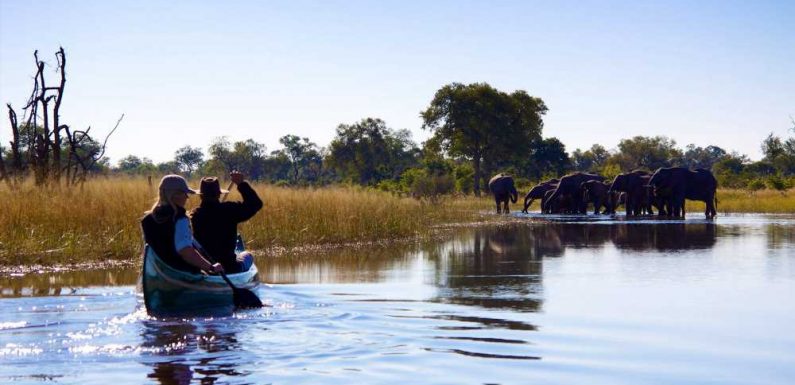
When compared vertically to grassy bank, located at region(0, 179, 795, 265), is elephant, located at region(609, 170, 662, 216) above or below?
above

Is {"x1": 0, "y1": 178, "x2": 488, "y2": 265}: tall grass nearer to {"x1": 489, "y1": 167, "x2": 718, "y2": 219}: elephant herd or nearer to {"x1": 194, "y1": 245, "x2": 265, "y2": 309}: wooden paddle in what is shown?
{"x1": 194, "y1": 245, "x2": 265, "y2": 309}: wooden paddle

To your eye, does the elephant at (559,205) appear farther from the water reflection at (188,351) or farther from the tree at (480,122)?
the water reflection at (188,351)

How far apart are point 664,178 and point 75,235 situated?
1197 inches

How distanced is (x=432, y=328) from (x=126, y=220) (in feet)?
32.5

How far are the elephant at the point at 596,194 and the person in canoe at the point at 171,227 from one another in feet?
128

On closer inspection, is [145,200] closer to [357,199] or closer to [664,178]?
[357,199]

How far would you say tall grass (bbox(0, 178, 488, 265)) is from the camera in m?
17.1

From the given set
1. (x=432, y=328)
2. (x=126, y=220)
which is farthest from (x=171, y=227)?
(x=126, y=220)

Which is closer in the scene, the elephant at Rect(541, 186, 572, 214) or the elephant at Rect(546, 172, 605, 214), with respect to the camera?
the elephant at Rect(546, 172, 605, 214)

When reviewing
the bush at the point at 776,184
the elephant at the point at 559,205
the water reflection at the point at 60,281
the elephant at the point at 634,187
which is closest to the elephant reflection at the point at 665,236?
the elephant at the point at 634,187

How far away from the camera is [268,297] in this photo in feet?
42.3

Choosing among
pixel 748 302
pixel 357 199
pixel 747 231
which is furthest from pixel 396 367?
pixel 747 231

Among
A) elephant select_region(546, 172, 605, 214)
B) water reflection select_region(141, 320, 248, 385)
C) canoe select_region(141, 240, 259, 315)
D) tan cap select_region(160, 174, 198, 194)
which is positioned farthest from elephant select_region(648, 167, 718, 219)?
water reflection select_region(141, 320, 248, 385)

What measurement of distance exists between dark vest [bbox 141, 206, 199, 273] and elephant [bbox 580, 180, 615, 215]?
128ft
